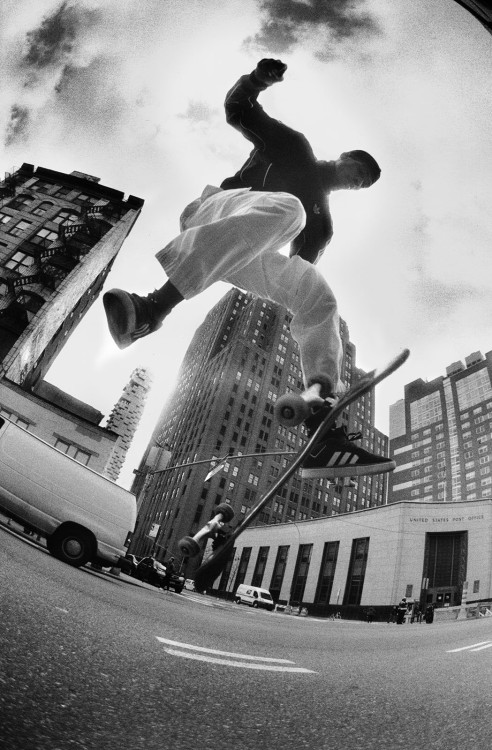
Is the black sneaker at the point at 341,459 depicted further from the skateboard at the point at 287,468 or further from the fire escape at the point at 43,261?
the fire escape at the point at 43,261

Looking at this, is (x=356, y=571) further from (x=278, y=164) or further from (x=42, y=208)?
(x=42, y=208)

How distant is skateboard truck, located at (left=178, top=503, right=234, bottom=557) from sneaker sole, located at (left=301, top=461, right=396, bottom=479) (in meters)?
0.97

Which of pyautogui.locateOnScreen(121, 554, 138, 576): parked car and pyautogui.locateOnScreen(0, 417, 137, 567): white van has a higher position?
pyautogui.locateOnScreen(0, 417, 137, 567): white van

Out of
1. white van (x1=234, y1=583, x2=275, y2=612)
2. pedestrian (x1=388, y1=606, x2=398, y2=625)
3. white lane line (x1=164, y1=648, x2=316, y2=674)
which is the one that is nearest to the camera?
white lane line (x1=164, y1=648, x2=316, y2=674)

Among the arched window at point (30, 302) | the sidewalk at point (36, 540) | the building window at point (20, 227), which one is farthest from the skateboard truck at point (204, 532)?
the building window at point (20, 227)

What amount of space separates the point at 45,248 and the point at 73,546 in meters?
29.0

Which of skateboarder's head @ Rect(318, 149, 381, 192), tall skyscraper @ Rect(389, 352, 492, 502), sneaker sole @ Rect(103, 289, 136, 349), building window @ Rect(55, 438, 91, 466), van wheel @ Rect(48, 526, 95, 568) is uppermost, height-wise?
tall skyscraper @ Rect(389, 352, 492, 502)

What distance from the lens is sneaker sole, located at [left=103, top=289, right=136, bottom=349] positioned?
2.11 meters

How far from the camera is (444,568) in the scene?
109ft

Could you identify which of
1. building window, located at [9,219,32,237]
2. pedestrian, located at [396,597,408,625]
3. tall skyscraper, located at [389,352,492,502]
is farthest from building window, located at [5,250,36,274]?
tall skyscraper, located at [389,352,492,502]

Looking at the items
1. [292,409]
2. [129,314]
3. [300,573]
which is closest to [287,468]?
[292,409]

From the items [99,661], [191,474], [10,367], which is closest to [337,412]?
[99,661]

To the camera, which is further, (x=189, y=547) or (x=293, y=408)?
(x=293, y=408)

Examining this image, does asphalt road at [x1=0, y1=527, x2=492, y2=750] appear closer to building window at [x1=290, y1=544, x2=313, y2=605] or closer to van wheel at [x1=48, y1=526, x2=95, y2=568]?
van wheel at [x1=48, y1=526, x2=95, y2=568]
